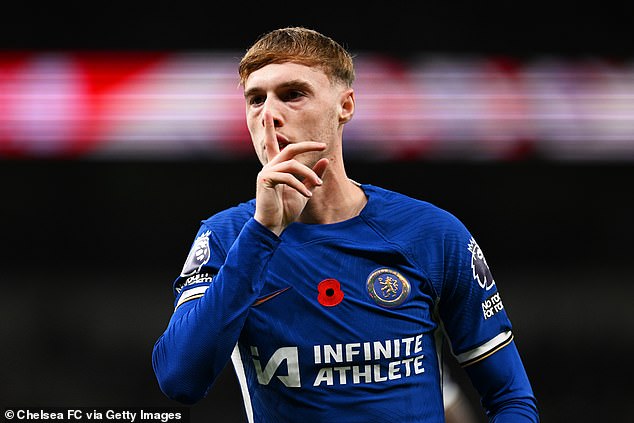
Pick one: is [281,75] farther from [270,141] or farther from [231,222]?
[231,222]

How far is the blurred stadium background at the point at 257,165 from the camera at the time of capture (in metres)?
4.08

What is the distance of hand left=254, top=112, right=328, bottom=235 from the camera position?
164cm

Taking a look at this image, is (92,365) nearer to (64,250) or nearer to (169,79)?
(64,250)

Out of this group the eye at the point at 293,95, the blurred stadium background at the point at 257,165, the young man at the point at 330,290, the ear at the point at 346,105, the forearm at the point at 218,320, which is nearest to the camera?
the forearm at the point at 218,320

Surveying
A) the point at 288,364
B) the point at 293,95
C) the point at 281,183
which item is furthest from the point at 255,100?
the point at 288,364

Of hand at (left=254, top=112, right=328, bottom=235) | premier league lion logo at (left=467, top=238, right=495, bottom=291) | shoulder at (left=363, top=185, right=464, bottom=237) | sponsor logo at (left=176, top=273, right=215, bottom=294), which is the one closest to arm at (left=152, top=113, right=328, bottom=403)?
hand at (left=254, top=112, right=328, bottom=235)

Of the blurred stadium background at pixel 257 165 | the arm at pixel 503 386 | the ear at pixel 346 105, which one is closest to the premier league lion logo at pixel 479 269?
the arm at pixel 503 386

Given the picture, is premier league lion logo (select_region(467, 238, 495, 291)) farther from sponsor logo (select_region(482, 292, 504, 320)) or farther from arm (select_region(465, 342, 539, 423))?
arm (select_region(465, 342, 539, 423))

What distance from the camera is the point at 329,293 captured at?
184 centimetres

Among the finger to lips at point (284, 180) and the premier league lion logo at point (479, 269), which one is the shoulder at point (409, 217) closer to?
the premier league lion logo at point (479, 269)

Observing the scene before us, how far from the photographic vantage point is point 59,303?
418cm

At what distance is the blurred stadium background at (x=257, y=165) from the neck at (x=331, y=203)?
2.07 metres

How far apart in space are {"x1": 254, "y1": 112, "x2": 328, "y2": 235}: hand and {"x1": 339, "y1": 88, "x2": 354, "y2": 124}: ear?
263 mm

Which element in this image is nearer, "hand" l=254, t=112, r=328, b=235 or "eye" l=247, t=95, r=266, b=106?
"hand" l=254, t=112, r=328, b=235
